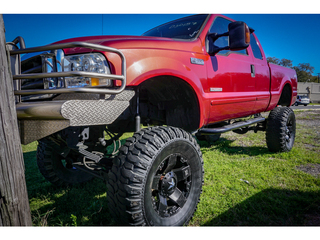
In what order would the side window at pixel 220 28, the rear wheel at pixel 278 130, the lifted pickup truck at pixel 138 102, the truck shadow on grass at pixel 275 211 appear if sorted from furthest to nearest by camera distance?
1. the rear wheel at pixel 278 130
2. the side window at pixel 220 28
3. the truck shadow on grass at pixel 275 211
4. the lifted pickup truck at pixel 138 102

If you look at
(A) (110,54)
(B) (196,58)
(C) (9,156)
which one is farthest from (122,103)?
(B) (196,58)

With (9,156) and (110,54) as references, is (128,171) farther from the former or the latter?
(110,54)

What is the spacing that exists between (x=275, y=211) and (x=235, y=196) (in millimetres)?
442

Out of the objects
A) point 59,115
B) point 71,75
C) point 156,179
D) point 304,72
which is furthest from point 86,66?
point 304,72

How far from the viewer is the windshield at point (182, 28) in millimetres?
2697

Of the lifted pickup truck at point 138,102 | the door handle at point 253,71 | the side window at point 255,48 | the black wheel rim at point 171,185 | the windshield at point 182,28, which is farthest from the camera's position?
the side window at point 255,48

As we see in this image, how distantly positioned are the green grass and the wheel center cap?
17.3 inches

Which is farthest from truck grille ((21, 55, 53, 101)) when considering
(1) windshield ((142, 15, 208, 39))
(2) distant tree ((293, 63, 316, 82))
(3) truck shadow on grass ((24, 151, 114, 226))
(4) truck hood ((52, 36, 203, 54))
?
(2) distant tree ((293, 63, 316, 82))

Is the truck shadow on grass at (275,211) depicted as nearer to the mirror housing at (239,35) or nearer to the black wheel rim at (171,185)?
the black wheel rim at (171,185)

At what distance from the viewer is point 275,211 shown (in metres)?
2.16

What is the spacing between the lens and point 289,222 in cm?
201

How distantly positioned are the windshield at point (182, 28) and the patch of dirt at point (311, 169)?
8.84 feet

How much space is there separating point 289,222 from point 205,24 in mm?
2398

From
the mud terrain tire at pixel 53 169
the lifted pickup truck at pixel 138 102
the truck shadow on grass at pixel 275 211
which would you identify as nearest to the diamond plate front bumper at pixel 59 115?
the lifted pickup truck at pixel 138 102
